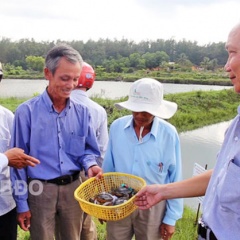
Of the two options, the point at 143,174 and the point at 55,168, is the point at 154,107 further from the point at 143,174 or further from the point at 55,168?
the point at 55,168

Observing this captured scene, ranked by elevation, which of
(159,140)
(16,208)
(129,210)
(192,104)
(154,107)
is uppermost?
(154,107)

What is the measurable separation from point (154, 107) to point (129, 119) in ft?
0.76

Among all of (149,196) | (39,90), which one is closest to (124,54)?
(39,90)

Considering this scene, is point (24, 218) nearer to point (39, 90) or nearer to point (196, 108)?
point (196, 108)

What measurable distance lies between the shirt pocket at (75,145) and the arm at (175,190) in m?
0.60

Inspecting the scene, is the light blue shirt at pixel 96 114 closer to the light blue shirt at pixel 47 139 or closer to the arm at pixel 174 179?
the light blue shirt at pixel 47 139

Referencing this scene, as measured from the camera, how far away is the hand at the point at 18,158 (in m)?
1.78

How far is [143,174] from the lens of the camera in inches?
77.3

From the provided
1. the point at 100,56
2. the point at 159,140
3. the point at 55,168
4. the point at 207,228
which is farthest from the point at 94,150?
the point at 100,56

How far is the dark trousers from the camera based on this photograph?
1.98 m

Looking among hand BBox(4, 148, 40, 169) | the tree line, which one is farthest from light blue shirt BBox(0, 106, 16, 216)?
the tree line

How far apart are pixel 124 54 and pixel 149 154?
38.7m

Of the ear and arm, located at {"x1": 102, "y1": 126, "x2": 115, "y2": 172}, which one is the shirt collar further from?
the ear

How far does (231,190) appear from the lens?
3.73ft
